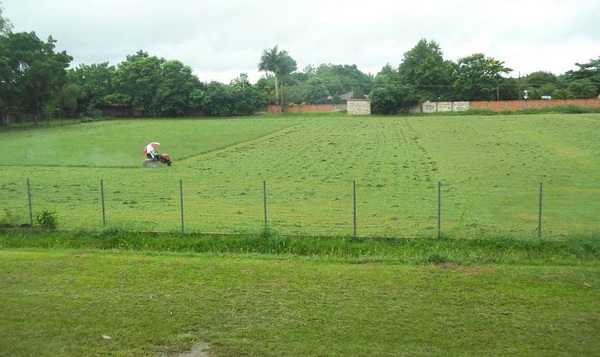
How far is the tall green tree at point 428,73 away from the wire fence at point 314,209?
244 feet

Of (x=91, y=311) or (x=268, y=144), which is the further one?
(x=268, y=144)

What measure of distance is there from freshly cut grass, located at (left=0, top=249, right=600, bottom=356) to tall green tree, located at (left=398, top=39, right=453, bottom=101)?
281 feet

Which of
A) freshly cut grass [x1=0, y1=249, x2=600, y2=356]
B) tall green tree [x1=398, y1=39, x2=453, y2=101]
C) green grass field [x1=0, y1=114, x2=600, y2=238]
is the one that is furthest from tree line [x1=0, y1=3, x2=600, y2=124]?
freshly cut grass [x1=0, y1=249, x2=600, y2=356]

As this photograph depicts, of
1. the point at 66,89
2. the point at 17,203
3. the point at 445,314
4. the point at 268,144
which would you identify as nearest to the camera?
the point at 445,314

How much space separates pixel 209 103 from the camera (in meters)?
92.4

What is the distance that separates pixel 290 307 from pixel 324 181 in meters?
16.9

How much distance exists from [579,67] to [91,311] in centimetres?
10542

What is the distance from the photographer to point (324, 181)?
27.4 meters

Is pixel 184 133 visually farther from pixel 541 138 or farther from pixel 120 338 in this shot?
pixel 120 338

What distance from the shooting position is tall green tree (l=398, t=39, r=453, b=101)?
321 feet

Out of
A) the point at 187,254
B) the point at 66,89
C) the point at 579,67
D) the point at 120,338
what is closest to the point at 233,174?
the point at 187,254

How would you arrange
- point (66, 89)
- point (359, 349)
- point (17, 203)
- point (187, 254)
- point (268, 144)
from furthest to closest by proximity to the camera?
point (66, 89)
point (268, 144)
point (17, 203)
point (187, 254)
point (359, 349)

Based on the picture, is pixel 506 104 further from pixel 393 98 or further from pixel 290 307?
pixel 290 307

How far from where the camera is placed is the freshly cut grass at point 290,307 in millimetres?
9141
